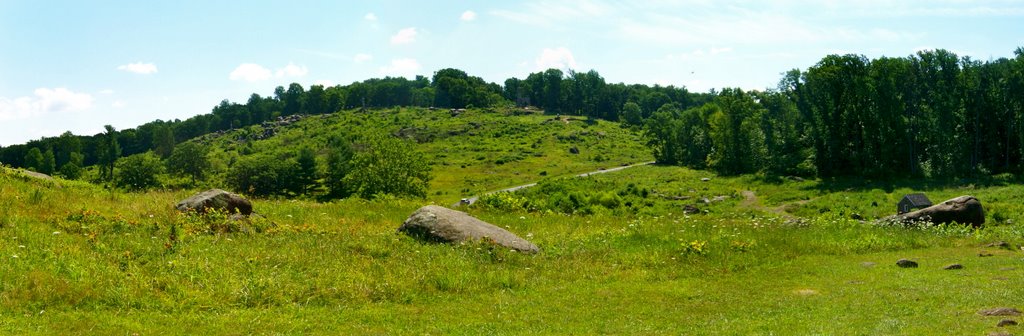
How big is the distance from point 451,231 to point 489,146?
135438 mm

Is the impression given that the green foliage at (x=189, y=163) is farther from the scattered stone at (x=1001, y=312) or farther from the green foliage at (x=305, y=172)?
the scattered stone at (x=1001, y=312)

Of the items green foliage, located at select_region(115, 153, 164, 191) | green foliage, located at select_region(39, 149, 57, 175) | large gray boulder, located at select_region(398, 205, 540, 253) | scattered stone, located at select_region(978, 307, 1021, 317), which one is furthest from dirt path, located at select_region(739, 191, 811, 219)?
green foliage, located at select_region(39, 149, 57, 175)

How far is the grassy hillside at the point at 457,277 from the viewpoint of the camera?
37.1 feet

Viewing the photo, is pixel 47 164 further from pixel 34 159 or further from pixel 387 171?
pixel 387 171

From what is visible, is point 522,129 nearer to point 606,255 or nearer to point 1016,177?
point 1016,177

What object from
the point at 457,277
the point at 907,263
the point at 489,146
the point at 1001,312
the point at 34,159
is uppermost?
the point at 34,159

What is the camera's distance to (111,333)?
33.5 feet

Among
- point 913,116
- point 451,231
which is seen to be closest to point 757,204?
point 913,116

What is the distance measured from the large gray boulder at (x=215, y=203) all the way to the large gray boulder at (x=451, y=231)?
582 cm

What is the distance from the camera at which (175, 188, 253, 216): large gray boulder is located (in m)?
20.3

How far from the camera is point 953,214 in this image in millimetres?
27266

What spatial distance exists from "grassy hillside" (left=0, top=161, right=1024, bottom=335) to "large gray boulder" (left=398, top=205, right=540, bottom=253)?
615mm

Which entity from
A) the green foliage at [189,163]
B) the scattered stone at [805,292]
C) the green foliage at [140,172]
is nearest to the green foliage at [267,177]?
the green foliage at [140,172]

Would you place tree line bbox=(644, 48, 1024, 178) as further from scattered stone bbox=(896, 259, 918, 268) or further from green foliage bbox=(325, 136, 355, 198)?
green foliage bbox=(325, 136, 355, 198)
